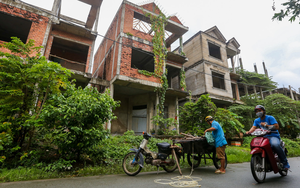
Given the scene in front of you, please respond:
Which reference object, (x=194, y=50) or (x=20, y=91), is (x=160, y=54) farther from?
(x=20, y=91)

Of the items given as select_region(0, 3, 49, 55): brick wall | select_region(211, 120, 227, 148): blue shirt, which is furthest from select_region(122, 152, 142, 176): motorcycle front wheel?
select_region(0, 3, 49, 55): brick wall

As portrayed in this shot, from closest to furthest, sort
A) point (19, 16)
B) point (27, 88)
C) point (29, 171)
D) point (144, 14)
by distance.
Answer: point (29, 171)
point (27, 88)
point (19, 16)
point (144, 14)

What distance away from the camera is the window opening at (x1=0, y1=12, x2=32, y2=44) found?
962 cm

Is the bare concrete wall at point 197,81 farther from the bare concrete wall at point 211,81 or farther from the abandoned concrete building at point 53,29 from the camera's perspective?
the abandoned concrete building at point 53,29

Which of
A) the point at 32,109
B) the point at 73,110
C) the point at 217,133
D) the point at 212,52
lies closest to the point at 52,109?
the point at 73,110

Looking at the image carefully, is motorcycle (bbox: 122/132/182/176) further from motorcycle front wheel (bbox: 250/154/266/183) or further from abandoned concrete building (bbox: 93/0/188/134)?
abandoned concrete building (bbox: 93/0/188/134)

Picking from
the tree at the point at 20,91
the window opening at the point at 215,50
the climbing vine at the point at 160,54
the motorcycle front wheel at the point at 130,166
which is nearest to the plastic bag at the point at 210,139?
the motorcycle front wheel at the point at 130,166

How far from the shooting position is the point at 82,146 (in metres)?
4.41

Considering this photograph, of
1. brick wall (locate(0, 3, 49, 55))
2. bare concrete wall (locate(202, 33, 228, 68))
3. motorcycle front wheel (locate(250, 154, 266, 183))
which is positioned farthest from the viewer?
bare concrete wall (locate(202, 33, 228, 68))

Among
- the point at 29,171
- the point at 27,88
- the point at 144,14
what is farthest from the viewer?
the point at 144,14

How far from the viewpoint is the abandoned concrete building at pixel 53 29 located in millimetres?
9305

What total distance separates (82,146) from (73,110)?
1059 mm

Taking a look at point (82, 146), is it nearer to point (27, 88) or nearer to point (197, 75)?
point (27, 88)

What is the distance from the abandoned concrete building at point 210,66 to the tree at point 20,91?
1196 cm
